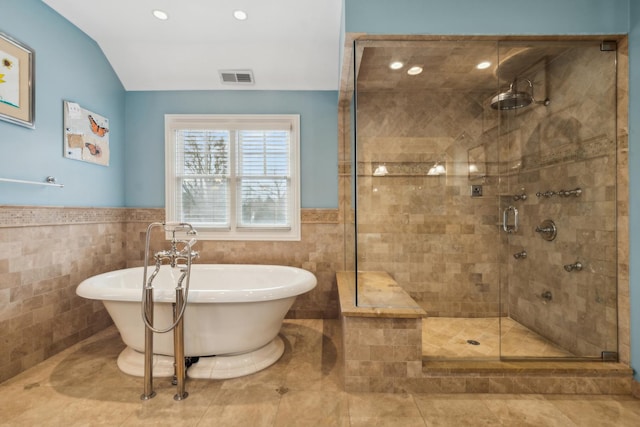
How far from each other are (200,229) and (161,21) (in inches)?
70.7

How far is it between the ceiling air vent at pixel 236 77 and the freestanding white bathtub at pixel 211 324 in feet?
6.63

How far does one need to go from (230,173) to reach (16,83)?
1.56 m

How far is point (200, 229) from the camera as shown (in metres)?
2.91

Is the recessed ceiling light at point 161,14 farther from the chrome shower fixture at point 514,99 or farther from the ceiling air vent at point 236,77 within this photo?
the chrome shower fixture at point 514,99

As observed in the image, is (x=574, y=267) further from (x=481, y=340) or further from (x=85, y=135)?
(x=85, y=135)

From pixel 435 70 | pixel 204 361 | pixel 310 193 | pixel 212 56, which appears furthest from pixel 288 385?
pixel 212 56

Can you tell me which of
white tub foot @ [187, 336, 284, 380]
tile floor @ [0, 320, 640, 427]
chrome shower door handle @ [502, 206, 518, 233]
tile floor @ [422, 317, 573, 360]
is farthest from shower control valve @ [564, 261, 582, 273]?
white tub foot @ [187, 336, 284, 380]

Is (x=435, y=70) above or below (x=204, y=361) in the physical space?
above

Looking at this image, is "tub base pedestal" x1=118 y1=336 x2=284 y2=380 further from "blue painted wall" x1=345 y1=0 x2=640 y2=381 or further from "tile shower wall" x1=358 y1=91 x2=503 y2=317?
"blue painted wall" x1=345 y1=0 x2=640 y2=381

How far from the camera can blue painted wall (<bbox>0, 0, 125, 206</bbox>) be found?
1.93m

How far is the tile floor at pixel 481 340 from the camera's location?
1.90m

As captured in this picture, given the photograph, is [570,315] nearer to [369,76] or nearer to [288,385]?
[288,385]

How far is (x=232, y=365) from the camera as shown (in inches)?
75.4

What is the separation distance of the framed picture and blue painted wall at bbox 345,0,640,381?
2175 millimetres
